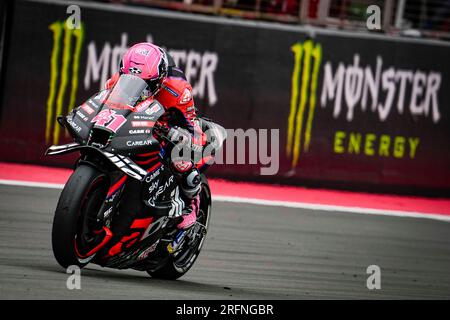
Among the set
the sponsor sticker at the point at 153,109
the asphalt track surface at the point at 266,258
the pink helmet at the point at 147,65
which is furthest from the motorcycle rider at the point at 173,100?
the asphalt track surface at the point at 266,258

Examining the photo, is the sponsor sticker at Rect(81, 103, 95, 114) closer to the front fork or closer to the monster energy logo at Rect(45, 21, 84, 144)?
the front fork

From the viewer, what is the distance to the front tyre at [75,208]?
6359mm

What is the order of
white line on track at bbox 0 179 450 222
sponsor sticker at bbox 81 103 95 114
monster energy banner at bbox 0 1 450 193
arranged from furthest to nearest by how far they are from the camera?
monster energy banner at bbox 0 1 450 193
white line on track at bbox 0 179 450 222
sponsor sticker at bbox 81 103 95 114

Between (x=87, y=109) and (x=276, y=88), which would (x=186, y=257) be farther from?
(x=276, y=88)

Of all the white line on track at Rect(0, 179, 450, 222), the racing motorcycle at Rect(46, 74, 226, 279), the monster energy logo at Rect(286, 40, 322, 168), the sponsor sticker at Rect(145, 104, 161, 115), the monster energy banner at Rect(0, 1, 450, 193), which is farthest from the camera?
the monster energy logo at Rect(286, 40, 322, 168)

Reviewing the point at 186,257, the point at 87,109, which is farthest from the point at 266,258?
the point at 87,109

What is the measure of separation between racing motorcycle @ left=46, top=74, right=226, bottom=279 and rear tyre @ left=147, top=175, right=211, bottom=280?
467 mm

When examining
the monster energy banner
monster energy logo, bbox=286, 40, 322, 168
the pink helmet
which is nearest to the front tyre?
the pink helmet

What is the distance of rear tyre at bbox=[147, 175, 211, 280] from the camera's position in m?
7.82

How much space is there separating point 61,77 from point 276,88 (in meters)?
2.97

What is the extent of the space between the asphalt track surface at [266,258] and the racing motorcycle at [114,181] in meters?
0.24

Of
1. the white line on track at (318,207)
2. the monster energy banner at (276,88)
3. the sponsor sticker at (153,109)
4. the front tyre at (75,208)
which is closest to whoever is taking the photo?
the front tyre at (75,208)

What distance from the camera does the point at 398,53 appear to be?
15117mm

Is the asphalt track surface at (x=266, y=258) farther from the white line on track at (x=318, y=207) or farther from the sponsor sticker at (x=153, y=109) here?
the sponsor sticker at (x=153, y=109)
